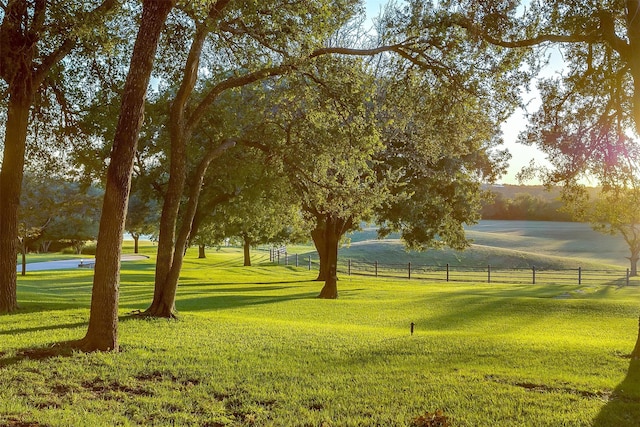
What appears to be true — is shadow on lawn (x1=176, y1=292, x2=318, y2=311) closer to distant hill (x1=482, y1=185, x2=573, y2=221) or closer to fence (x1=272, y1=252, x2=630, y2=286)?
fence (x1=272, y1=252, x2=630, y2=286)

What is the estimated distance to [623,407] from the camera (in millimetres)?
6090

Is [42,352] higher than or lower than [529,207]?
lower

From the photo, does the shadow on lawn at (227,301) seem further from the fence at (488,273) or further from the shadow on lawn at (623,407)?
the shadow on lawn at (623,407)

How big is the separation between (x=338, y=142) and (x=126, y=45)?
6.12 meters

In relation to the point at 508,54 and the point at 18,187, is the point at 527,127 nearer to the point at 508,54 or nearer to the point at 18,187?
the point at 508,54

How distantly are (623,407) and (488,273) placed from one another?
111ft

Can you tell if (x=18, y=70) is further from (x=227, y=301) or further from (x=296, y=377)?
(x=227, y=301)

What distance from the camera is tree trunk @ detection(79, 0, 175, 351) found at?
8.16 meters

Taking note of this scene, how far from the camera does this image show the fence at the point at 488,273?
38.2 m

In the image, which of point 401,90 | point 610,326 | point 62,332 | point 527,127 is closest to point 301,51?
point 401,90

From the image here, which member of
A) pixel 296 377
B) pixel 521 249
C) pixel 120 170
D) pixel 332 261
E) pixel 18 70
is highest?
pixel 18 70

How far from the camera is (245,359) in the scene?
329 inches

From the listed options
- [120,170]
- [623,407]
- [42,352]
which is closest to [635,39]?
[623,407]

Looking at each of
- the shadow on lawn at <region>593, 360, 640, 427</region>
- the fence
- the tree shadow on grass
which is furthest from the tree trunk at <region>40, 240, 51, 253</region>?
the shadow on lawn at <region>593, 360, 640, 427</region>
